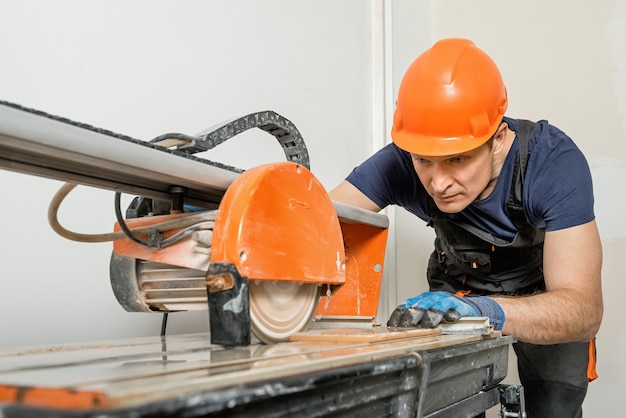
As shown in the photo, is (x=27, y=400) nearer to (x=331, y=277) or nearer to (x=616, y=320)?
(x=331, y=277)

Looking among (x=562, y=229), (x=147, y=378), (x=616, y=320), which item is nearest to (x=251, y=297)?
(x=147, y=378)

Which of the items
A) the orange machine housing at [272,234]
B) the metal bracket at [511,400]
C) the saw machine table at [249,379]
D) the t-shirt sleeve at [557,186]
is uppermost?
the t-shirt sleeve at [557,186]

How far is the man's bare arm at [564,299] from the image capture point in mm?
1304

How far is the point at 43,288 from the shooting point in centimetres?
121

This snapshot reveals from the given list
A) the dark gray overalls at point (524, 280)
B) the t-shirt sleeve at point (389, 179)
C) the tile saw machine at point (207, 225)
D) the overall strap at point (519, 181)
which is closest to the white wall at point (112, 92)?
the tile saw machine at point (207, 225)

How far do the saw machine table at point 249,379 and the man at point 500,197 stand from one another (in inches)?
12.4

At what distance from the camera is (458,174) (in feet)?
4.80

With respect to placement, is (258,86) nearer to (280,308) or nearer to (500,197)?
(500,197)

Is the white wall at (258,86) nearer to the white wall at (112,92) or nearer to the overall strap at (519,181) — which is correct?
the white wall at (112,92)

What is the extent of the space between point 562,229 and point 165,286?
0.97m

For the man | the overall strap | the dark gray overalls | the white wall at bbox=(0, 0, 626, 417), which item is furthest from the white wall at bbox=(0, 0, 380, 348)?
the overall strap

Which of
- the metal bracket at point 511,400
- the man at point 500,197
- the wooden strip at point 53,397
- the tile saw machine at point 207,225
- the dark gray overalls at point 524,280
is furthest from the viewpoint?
the dark gray overalls at point 524,280

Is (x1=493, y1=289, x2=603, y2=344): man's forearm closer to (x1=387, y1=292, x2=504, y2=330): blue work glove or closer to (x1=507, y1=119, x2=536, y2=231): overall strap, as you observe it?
(x1=387, y1=292, x2=504, y2=330): blue work glove

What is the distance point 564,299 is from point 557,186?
0.29 meters
